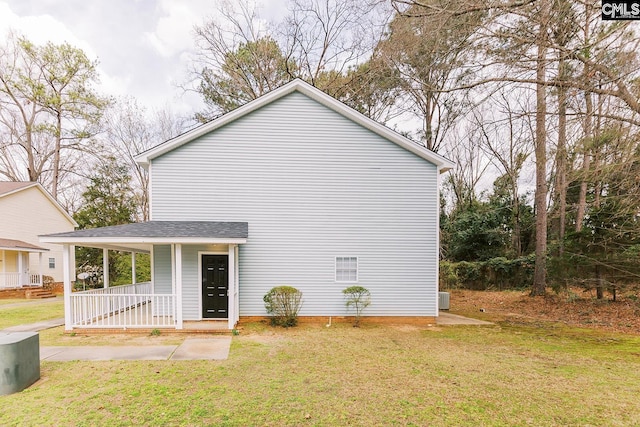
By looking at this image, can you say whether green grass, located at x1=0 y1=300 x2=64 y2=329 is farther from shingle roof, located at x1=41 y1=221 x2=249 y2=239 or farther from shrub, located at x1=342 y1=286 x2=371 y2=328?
shrub, located at x1=342 y1=286 x2=371 y2=328

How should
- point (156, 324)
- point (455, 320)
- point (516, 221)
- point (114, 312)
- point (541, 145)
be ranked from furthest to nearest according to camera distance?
point (516, 221)
point (455, 320)
point (541, 145)
point (114, 312)
point (156, 324)

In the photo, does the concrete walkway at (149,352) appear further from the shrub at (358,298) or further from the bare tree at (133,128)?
the bare tree at (133,128)

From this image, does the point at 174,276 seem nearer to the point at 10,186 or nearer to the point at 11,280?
the point at 11,280

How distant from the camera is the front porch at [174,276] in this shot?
8258mm

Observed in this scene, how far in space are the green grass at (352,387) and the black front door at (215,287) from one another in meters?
2.38

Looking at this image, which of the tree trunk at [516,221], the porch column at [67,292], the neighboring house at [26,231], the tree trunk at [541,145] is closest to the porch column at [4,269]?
the neighboring house at [26,231]

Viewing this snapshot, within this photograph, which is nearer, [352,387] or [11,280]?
[352,387]

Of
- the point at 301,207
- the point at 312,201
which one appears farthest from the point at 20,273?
the point at 312,201

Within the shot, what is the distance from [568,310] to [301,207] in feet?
A: 36.5

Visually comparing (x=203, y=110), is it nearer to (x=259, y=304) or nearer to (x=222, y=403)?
(x=259, y=304)

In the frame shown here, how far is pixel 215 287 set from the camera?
9742mm

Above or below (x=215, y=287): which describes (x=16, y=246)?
above

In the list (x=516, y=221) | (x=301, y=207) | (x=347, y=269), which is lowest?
(x=347, y=269)

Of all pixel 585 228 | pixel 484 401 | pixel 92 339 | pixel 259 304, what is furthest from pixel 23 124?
pixel 585 228
